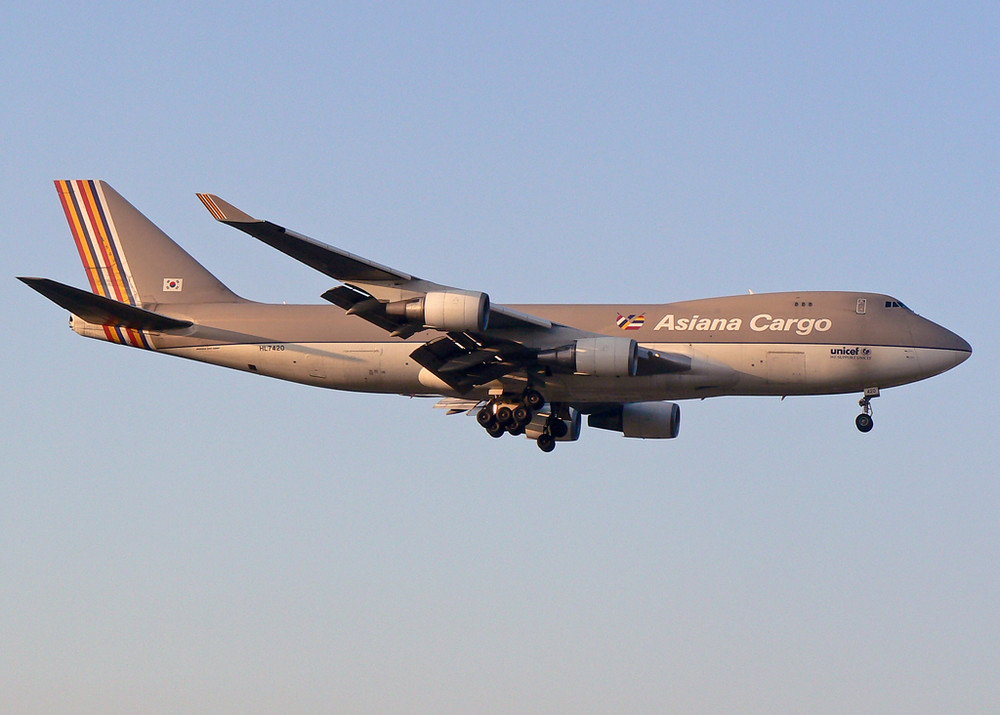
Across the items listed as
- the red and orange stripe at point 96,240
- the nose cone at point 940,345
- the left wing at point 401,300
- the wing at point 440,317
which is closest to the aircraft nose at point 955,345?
the nose cone at point 940,345

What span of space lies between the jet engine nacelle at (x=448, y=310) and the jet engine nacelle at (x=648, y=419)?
12.2m

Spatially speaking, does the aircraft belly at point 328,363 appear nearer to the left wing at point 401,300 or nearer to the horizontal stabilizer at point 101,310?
the horizontal stabilizer at point 101,310

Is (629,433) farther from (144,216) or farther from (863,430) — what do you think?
(144,216)

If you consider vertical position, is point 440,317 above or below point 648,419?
above

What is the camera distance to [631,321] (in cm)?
4797

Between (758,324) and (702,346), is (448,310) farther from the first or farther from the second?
(758,324)

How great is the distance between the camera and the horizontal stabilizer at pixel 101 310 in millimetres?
46875

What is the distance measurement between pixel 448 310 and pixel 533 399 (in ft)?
23.2

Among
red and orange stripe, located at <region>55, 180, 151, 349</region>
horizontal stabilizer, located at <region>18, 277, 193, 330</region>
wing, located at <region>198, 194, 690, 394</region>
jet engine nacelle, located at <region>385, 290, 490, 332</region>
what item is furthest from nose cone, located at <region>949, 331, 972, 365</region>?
red and orange stripe, located at <region>55, 180, 151, 349</region>

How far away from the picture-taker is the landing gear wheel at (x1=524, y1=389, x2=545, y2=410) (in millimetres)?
47906

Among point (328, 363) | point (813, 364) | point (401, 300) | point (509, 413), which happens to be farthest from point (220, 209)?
point (813, 364)

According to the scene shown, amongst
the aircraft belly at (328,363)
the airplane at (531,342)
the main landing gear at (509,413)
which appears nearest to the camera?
the airplane at (531,342)

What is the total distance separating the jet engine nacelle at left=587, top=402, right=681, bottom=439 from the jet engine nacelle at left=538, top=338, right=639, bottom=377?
812 centimetres

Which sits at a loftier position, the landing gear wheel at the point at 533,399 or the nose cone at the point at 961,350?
the nose cone at the point at 961,350
